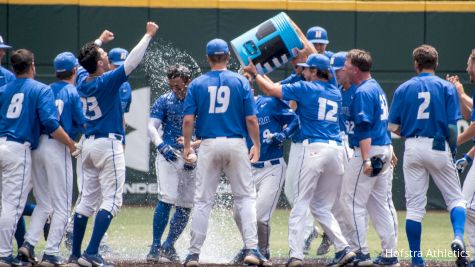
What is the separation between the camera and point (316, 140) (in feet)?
29.6

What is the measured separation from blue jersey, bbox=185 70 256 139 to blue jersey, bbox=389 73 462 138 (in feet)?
4.74

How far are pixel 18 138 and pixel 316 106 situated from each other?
267 cm

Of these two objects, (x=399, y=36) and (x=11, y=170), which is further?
(x=399, y=36)

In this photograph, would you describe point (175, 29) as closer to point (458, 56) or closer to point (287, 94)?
point (458, 56)

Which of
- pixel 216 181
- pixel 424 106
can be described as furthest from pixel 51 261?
pixel 424 106

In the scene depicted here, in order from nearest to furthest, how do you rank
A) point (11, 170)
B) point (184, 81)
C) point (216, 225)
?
point (11, 170), point (184, 81), point (216, 225)

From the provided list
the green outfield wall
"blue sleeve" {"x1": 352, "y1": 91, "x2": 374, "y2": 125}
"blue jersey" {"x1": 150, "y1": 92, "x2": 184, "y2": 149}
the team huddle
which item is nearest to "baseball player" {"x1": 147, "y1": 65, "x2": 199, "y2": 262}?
"blue jersey" {"x1": 150, "y1": 92, "x2": 184, "y2": 149}

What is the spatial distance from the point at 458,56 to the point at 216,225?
17.7 ft

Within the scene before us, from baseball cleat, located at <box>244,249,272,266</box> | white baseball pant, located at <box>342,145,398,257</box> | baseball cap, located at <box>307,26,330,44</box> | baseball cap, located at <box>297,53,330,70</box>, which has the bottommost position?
baseball cleat, located at <box>244,249,272,266</box>

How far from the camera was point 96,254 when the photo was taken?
8.90m

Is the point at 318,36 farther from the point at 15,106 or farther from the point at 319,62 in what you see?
the point at 15,106

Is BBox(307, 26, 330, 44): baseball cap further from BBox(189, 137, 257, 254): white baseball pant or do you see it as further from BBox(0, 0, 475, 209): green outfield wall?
BBox(0, 0, 475, 209): green outfield wall

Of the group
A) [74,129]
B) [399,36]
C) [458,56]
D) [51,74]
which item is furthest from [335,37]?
[74,129]

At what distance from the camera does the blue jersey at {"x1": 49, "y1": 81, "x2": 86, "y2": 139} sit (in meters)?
9.02
